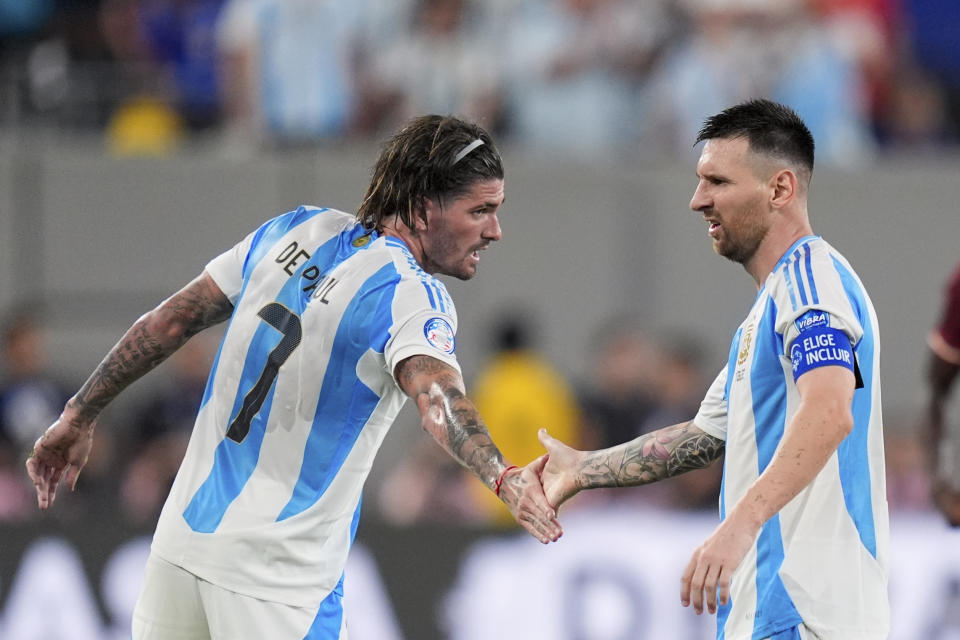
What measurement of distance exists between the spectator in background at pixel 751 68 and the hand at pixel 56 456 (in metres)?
6.84

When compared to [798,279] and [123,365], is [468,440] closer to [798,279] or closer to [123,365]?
[798,279]

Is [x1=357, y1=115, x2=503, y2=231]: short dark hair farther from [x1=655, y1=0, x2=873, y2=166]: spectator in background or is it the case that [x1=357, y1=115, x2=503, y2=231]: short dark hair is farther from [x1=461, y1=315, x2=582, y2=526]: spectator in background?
[x1=655, y1=0, x2=873, y2=166]: spectator in background

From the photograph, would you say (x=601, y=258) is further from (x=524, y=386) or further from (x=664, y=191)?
(x=524, y=386)

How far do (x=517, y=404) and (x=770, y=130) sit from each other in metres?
5.64

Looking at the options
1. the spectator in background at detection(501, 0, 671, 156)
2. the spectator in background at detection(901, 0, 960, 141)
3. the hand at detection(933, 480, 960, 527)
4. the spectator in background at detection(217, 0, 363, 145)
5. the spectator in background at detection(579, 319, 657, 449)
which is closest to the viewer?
the hand at detection(933, 480, 960, 527)

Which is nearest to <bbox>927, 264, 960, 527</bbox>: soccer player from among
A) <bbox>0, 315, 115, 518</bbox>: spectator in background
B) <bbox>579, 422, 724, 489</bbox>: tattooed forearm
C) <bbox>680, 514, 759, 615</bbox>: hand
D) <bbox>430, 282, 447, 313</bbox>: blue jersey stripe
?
<bbox>579, 422, 724, 489</bbox>: tattooed forearm

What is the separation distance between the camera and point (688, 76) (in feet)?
36.6

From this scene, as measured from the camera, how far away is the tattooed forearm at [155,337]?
16.4ft

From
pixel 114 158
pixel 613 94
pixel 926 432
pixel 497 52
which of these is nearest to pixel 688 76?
pixel 613 94

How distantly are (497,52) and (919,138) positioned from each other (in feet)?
11.2

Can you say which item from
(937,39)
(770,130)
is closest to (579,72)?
(937,39)

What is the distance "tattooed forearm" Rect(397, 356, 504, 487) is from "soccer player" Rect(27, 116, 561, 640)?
8 centimetres

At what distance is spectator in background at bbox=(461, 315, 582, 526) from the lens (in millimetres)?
9766

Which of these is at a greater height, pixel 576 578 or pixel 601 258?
pixel 601 258
